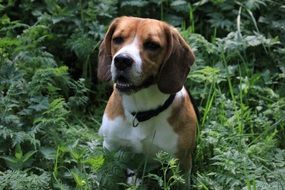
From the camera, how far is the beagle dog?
12.3 feet

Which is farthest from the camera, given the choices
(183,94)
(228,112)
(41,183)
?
(228,112)

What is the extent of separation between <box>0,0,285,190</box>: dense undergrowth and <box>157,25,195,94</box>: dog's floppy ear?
0.44 metres

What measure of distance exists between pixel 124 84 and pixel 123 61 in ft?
0.50

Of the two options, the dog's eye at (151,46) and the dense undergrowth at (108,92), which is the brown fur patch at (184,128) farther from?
the dog's eye at (151,46)

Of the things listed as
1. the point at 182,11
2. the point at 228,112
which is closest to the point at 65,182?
the point at 228,112

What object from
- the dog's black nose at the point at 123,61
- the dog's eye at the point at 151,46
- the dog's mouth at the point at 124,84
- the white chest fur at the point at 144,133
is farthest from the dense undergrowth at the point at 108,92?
the dog's eye at the point at 151,46

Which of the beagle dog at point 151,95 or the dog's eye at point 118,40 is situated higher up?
the dog's eye at point 118,40

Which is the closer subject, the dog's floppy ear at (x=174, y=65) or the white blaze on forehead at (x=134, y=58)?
the white blaze on forehead at (x=134, y=58)

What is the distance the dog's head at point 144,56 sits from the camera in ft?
11.8

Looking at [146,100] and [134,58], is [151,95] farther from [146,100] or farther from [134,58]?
[134,58]

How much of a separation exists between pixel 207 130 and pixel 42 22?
5.42 feet

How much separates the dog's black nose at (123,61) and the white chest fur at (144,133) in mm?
378

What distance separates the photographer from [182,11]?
566 centimetres

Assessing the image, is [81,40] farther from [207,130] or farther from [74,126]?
[207,130]
